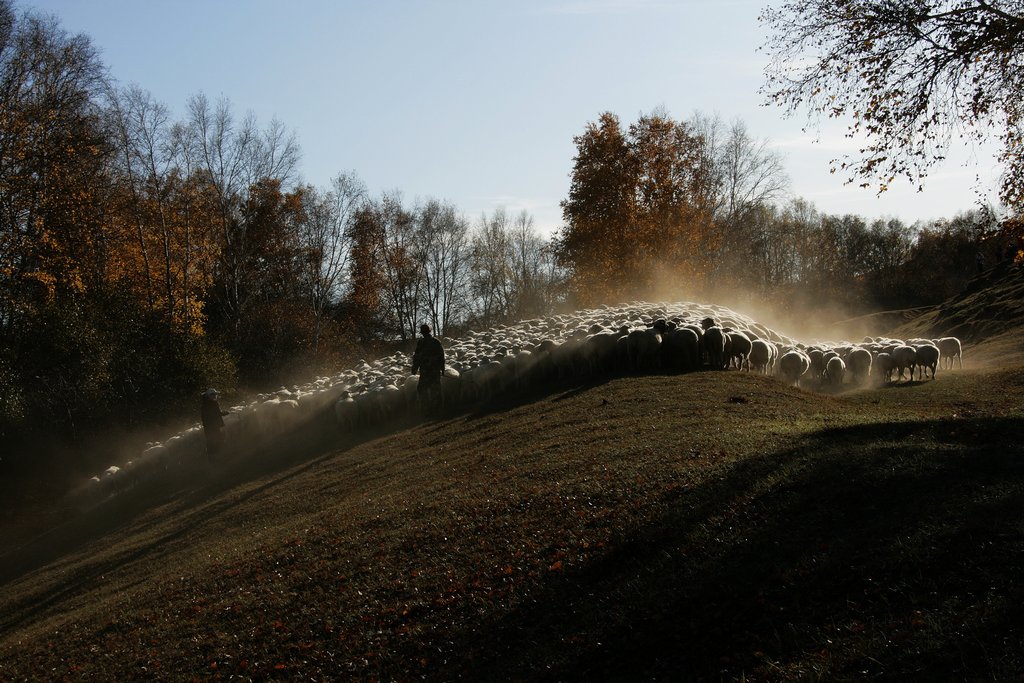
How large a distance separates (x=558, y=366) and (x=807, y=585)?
1772 cm

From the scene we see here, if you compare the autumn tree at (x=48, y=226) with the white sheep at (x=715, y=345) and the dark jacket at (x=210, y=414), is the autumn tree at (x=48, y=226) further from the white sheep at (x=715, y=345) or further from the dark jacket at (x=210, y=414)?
the white sheep at (x=715, y=345)

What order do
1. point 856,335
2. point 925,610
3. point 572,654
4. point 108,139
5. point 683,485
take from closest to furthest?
point 925,610 < point 572,654 < point 683,485 < point 108,139 < point 856,335

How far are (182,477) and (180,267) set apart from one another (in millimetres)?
19564

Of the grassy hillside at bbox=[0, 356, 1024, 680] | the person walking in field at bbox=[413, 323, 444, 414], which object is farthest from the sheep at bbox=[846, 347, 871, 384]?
the person walking in field at bbox=[413, 323, 444, 414]

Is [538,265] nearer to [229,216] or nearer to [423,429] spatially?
[229,216]

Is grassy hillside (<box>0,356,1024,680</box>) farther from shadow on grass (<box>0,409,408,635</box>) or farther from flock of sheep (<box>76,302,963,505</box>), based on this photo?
flock of sheep (<box>76,302,963,505</box>)

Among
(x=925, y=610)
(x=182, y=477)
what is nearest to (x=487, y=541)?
(x=925, y=610)

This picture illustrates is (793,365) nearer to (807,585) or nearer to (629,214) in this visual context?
(807,585)

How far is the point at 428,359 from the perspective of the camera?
73.4ft

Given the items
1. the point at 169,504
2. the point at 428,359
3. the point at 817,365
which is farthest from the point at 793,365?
the point at 169,504

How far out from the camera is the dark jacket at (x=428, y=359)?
22234 millimetres

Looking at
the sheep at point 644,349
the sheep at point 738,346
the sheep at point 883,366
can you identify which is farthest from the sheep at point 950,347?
the sheep at point 644,349

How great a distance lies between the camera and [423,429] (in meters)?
21.6

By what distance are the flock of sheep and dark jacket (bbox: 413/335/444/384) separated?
197cm
